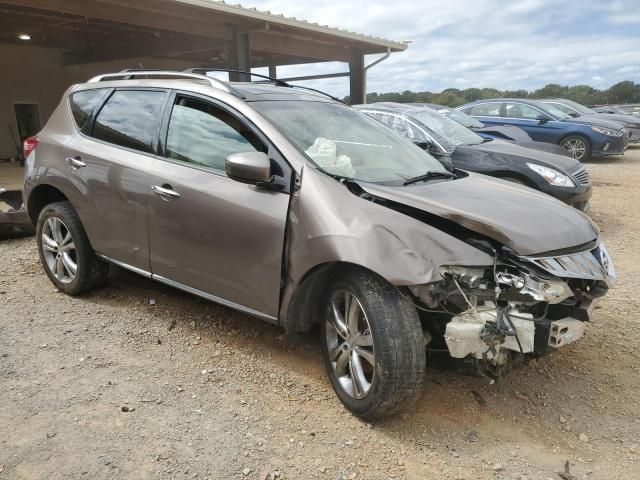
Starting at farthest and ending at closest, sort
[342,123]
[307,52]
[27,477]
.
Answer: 1. [307,52]
2. [342,123]
3. [27,477]

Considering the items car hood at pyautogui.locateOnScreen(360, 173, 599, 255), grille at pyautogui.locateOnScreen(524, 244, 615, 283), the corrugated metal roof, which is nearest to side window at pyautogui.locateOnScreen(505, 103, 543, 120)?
the corrugated metal roof

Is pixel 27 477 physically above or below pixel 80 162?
below

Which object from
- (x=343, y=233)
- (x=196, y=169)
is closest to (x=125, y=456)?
(x=343, y=233)

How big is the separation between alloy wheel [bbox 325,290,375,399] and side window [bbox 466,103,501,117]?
11648 millimetres

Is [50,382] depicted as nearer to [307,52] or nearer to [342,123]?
[342,123]

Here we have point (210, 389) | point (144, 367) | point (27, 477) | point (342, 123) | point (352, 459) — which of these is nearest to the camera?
point (27, 477)

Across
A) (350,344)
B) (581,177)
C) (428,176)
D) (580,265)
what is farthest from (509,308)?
(581,177)

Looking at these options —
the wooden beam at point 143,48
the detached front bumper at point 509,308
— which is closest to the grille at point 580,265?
the detached front bumper at point 509,308

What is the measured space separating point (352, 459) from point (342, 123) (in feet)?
7.13

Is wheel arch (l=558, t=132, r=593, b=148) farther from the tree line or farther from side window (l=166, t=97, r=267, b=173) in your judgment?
the tree line

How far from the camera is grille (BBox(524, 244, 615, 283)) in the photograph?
101 inches

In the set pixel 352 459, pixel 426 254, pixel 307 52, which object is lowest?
pixel 352 459

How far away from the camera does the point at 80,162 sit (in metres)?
4.00

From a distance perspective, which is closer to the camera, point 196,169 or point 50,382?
point 50,382
